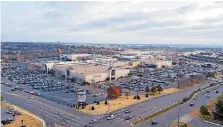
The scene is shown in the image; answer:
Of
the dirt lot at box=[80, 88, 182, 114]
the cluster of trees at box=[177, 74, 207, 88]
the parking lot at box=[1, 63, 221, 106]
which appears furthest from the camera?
the cluster of trees at box=[177, 74, 207, 88]

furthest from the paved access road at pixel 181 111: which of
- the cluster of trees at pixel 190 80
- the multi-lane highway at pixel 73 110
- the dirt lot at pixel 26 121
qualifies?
the dirt lot at pixel 26 121

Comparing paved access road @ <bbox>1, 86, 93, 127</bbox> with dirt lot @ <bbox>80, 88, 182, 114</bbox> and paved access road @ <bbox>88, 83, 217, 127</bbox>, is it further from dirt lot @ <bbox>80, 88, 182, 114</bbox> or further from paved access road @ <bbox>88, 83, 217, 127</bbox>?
paved access road @ <bbox>88, 83, 217, 127</bbox>

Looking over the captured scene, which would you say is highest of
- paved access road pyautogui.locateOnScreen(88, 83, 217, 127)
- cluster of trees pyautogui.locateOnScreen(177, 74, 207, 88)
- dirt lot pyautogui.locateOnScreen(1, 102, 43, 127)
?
cluster of trees pyautogui.locateOnScreen(177, 74, 207, 88)

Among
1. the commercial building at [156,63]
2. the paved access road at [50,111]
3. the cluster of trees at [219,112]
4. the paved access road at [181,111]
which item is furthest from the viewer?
the commercial building at [156,63]

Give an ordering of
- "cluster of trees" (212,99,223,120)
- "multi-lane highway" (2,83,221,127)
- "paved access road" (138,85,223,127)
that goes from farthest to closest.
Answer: "multi-lane highway" (2,83,221,127) < "paved access road" (138,85,223,127) < "cluster of trees" (212,99,223,120)

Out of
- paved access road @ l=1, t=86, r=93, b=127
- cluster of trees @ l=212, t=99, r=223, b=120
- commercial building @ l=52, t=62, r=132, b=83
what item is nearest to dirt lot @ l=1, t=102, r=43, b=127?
paved access road @ l=1, t=86, r=93, b=127

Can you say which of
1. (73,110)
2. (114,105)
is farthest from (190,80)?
(73,110)

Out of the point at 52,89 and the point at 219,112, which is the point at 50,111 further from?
the point at 219,112

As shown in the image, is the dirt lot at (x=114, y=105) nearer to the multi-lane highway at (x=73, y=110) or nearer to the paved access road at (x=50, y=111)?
the multi-lane highway at (x=73, y=110)
